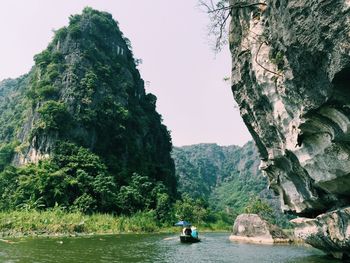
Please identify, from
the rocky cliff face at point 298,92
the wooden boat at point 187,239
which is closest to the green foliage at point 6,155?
the wooden boat at point 187,239

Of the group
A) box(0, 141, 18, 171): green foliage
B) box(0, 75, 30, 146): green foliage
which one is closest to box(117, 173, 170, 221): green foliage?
box(0, 141, 18, 171): green foliage

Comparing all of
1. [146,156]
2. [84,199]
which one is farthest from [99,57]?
[84,199]

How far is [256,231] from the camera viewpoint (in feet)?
130

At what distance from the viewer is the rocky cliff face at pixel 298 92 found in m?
10.6

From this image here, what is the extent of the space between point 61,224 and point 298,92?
104 feet

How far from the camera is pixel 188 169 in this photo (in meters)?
174

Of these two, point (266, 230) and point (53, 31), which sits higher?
point (53, 31)

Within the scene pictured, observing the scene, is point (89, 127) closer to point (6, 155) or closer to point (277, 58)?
point (6, 155)

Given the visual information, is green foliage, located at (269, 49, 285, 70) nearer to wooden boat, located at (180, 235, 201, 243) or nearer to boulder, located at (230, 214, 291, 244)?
wooden boat, located at (180, 235, 201, 243)

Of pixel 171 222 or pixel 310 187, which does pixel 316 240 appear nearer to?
pixel 310 187

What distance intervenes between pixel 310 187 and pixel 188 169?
15670 cm

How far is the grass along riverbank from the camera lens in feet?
117

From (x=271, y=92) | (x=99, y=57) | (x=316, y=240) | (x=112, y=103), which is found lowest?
(x=316, y=240)

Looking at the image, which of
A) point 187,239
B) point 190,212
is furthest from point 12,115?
point 187,239
